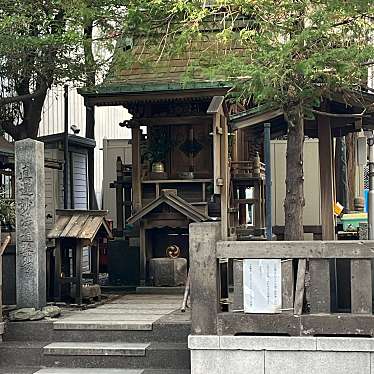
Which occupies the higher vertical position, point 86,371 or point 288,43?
point 288,43

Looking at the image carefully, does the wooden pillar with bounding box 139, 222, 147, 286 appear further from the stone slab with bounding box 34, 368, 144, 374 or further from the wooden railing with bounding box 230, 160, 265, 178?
the stone slab with bounding box 34, 368, 144, 374

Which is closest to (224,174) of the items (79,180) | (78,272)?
(78,272)

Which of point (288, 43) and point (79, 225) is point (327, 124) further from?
point (79, 225)

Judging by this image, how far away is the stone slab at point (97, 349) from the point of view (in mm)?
8758

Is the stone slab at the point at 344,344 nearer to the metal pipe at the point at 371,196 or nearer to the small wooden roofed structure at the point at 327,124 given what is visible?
the metal pipe at the point at 371,196

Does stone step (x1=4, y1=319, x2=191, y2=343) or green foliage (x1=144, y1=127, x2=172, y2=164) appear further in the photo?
green foliage (x1=144, y1=127, x2=172, y2=164)

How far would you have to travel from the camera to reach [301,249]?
7.99 meters

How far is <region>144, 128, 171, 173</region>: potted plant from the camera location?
1432cm

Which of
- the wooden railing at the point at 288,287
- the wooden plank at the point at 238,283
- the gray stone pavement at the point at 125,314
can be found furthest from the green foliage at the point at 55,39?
the wooden plank at the point at 238,283

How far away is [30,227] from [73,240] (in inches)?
53.8

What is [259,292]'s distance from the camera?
8.05 m

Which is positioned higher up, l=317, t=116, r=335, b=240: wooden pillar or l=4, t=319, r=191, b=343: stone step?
l=317, t=116, r=335, b=240: wooden pillar

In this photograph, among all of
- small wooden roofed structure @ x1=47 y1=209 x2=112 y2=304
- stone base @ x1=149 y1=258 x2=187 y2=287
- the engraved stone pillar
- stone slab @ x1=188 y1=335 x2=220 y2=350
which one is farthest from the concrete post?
stone base @ x1=149 y1=258 x2=187 y2=287

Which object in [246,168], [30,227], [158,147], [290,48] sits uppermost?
[290,48]
